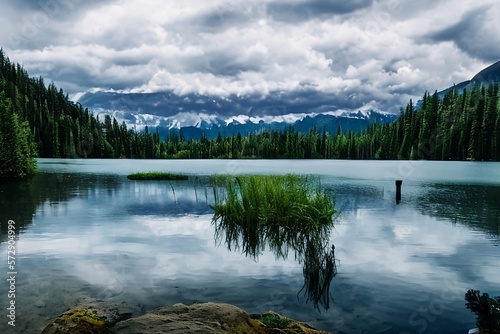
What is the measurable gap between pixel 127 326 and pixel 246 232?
1316 cm

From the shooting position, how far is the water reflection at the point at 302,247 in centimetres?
1327

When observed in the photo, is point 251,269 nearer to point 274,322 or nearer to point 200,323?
point 274,322

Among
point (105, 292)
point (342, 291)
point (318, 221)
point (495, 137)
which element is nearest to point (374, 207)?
point (318, 221)

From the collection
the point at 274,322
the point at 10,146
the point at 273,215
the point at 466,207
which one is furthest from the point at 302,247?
the point at 10,146

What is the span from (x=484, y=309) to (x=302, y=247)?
7.94 meters

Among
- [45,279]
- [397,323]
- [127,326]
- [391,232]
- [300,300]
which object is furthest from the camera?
[391,232]

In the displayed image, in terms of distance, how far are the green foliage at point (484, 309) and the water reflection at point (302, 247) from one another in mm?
4003

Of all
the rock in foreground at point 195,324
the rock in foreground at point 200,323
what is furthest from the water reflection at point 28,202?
the rock in foreground at point 200,323

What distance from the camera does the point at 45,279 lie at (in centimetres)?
1393

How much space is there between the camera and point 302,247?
59.5 feet

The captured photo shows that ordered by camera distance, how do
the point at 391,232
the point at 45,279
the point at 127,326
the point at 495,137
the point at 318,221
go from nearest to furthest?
the point at 127,326, the point at 45,279, the point at 318,221, the point at 391,232, the point at 495,137

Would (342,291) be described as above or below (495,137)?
below

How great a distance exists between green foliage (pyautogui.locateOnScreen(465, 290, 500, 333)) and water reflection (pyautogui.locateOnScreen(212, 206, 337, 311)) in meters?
4.00

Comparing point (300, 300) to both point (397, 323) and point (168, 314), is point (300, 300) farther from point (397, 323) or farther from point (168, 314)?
point (168, 314)
